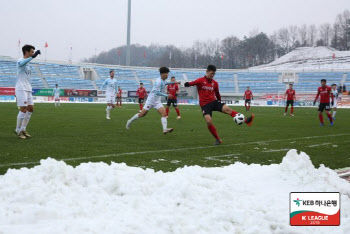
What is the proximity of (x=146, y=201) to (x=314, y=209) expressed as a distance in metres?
1.37

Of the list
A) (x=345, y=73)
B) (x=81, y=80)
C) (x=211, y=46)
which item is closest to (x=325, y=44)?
(x=211, y=46)

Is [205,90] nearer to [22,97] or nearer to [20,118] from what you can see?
[22,97]

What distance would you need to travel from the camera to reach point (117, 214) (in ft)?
9.00

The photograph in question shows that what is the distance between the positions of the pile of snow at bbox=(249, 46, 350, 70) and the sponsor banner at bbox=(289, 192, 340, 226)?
75.5m

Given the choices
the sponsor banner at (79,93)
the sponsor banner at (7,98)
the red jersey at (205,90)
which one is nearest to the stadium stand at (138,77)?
the sponsor banner at (79,93)

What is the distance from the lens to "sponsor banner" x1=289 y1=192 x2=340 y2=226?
9.58 ft

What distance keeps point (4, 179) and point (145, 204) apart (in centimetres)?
126

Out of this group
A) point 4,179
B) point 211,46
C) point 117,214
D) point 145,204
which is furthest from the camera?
point 211,46

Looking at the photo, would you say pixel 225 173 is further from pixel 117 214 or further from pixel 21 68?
pixel 21 68

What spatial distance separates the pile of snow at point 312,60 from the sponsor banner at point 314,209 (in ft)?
248

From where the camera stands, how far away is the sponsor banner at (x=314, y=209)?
2920 mm

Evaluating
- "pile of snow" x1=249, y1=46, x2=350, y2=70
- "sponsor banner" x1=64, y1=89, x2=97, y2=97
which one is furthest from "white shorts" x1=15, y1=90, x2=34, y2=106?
"pile of snow" x1=249, y1=46, x2=350, y2=70

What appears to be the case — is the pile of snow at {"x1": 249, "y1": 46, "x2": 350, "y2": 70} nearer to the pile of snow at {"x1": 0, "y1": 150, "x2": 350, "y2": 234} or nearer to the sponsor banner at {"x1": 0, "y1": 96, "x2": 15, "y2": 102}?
the sponsor banner at {"x1": 0, "y1": 96, "x2": 15, "y2": 102}

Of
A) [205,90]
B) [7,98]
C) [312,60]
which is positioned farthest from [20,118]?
[312,60]
